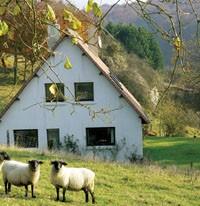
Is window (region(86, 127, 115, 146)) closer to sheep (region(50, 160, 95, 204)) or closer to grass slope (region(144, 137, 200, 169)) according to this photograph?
grass slope (region(144, 137, 200, 169))

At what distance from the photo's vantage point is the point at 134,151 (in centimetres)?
3500

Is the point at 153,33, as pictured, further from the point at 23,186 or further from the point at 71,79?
the point at 71,79

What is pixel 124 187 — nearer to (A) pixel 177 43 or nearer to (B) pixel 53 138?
Answer: (B) pixel 53 138

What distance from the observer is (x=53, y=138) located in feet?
116

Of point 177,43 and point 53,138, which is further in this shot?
point 53,138

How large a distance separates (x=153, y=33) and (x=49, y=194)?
43.0 feet

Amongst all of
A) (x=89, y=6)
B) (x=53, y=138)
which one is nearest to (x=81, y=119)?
(x=53, y=138)

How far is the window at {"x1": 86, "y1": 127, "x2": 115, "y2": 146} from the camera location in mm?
35125

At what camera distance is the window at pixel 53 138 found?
115ft

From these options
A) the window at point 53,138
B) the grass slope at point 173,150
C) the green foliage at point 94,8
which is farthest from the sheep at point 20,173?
the grass slope at point 173,150

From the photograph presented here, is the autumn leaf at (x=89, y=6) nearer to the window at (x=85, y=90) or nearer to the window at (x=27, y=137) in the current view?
the window at (x=85, y=90)

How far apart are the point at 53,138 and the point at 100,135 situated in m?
2.71

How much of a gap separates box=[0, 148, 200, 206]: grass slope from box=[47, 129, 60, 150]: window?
26.9 ft

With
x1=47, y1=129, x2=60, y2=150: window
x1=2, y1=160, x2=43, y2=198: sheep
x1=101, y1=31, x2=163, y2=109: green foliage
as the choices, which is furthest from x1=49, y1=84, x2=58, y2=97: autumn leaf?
x1=101, y1=31, x2=163, y2=109: green foliage
